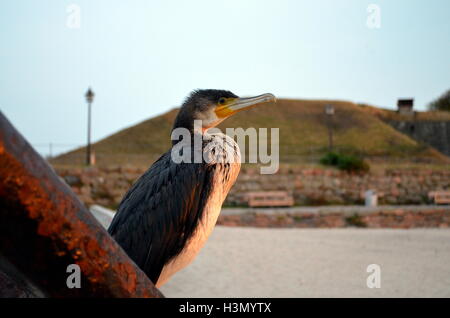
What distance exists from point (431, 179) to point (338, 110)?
33.6 m

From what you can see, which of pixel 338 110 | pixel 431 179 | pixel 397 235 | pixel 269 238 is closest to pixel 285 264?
pixel 269 238

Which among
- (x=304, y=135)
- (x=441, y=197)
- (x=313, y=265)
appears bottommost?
(x=313, y=265)

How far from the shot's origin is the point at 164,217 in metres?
2.40

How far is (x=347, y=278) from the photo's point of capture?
461 inches

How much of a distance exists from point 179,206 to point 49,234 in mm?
1532

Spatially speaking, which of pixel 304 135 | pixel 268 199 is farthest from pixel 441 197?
pixel 304 135

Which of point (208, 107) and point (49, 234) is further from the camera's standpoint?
point (208, 107)

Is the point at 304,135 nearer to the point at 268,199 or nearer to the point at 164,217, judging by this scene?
the point at 268,199

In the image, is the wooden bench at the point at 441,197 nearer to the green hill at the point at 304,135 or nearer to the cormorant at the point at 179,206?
the green hill at the point at 304,135

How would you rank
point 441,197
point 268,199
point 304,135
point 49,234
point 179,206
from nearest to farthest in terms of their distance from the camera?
point 49,234, point 179,206, point 268,199, point 441,197, point 304,135

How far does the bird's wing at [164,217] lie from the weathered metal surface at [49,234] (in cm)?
139

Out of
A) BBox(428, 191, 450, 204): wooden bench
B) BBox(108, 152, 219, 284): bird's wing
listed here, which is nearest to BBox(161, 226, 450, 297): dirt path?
BBox(108, 152, 219, 284): bird's wing
